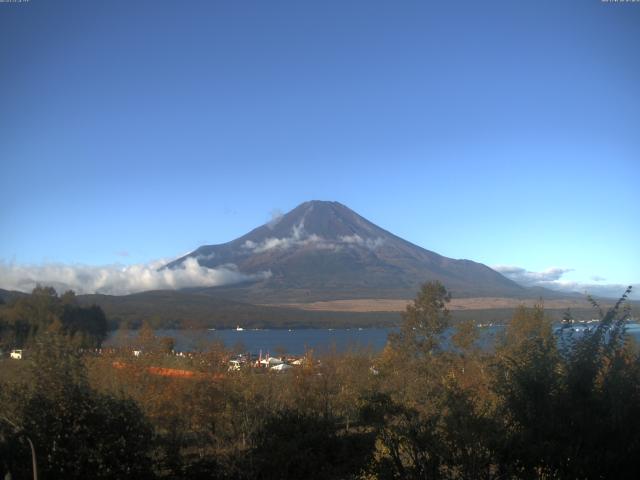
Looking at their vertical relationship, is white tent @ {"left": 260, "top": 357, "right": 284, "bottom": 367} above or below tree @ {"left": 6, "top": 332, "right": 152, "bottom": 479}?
below

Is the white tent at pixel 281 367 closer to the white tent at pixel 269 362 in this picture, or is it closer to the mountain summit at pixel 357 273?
the white tent at pixel 269 362

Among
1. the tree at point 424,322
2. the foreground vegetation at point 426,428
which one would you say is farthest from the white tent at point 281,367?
the tree at point 424,322

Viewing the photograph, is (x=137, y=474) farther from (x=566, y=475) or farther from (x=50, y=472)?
(x=566, y=475)

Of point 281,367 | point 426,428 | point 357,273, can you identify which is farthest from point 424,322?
point 357,273

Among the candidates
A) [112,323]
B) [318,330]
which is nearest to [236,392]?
[112,323]

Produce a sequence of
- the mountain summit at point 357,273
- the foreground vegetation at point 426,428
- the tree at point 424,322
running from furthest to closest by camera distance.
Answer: the mountain summit at point 357,273 < the tree at point 424,322 < the foreground vegetation at point 426,428

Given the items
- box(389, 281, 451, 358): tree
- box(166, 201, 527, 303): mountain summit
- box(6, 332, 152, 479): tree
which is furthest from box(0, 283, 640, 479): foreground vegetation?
box(166, 201, 527, 303): mountain summit

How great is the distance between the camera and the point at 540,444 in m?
6.05

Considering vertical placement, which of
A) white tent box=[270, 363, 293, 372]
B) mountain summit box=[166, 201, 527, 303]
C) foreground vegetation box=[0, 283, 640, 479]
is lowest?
white tent box=[270, 363, 293, 372]

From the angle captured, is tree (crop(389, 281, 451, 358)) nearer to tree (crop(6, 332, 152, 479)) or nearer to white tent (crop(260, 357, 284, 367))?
white tent (crop(260, 357, 284, 367))

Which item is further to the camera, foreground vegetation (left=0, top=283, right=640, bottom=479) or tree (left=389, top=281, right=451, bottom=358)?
tree (left=389, top=281, right=451, bottom=358)

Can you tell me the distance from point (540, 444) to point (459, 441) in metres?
0.89

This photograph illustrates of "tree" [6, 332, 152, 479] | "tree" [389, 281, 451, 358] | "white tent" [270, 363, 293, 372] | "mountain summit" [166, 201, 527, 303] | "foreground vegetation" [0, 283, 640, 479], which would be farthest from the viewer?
"mountain summit" [166, 201, 527, 303]

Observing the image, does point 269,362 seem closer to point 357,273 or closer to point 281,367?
point 281,367
